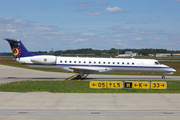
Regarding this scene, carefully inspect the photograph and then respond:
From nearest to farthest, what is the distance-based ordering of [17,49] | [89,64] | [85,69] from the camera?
[85,69] < [89,64] < [17,49]

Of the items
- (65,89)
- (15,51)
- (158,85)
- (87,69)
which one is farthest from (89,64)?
(158,85)

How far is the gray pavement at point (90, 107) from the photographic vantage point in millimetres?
10297

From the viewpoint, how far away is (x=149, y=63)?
95.2ft

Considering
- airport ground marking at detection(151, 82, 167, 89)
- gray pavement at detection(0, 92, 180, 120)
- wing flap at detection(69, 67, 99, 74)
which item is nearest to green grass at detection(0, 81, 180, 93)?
airport ground marking at detection(151, 82, 167, 89)

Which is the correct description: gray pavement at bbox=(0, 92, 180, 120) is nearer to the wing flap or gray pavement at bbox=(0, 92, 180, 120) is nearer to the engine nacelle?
the wing flap

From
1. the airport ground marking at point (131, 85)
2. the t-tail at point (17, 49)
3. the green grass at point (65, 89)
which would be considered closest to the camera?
the green grass at point (65, 89)

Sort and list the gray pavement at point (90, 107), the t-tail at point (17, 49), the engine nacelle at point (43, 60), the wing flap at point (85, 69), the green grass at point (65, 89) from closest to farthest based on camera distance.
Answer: the gray pavement at point (90, 107), the green grass at point (65, 89), the wing flap at point (85, 69), the engine nacelle at point (43, 60), the t-tail at point (17, 49)

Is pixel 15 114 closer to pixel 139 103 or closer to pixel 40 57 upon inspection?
pixel 139 103

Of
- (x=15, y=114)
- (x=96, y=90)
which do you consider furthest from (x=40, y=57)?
(x=15, y=114)

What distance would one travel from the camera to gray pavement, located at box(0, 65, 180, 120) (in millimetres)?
10297

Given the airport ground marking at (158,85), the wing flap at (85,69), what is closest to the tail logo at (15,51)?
the wing flap at (85,69)

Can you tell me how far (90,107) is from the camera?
1189 cm

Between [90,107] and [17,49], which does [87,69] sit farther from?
[90,107]

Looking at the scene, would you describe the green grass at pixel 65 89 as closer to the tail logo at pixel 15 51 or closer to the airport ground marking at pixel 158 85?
the airport ground marking at pixel 158 85
